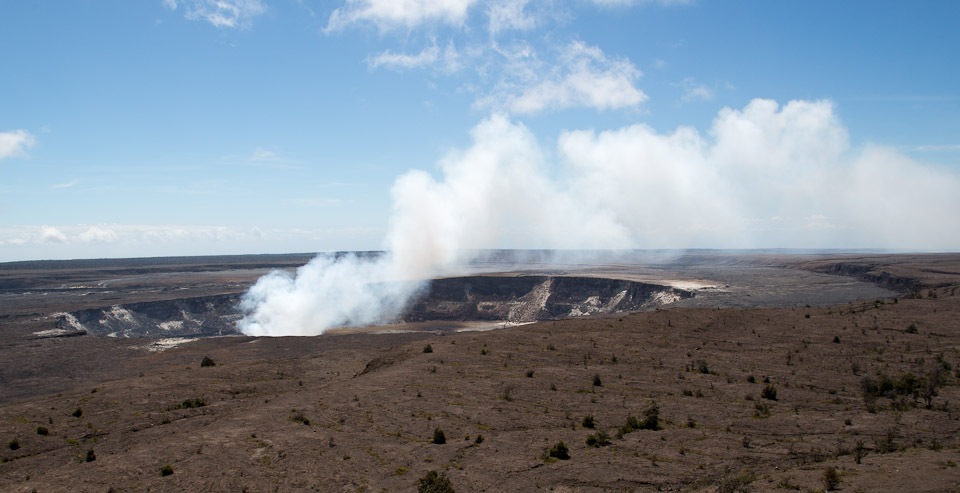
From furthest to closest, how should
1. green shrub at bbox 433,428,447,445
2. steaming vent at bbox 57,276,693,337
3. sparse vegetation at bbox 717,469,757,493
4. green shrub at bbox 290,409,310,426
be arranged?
steaming vent at bbox 57,276,693,337
green shrub at bbox 290,409,310,426
green shrub at bbox 433,428,447,445
sparse vegetation at bbox 717,469,757,493

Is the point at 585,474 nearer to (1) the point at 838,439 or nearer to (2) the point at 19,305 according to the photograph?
(1) the point at 838,439

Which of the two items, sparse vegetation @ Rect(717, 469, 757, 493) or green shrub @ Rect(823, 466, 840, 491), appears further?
sparse vegetation @ Rect(717, 469, 757, 493)

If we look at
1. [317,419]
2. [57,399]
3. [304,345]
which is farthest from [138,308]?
[317,419]

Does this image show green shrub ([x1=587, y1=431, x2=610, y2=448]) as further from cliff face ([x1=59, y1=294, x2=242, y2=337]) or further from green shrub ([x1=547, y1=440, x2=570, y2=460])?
cliff face ([x1=59, y1=294, x2=242, y2=337])

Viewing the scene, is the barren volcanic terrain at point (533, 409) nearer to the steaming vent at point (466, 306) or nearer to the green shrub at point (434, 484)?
the green shrub at point (434, 484)

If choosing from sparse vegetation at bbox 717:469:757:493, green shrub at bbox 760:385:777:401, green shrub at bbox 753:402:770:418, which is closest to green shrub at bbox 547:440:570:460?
sparse vegetation at bbox 717:469:757:493
